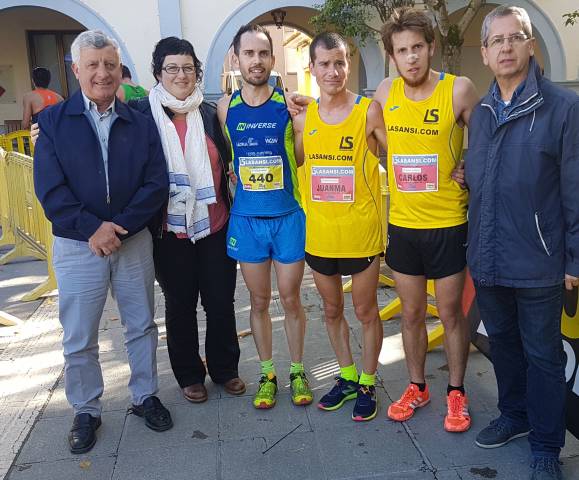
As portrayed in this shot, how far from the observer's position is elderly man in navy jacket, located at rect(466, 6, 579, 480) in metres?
2.34

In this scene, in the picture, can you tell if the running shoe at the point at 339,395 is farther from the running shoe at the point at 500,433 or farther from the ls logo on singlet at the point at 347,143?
the ls logo on singlet at the point at 347,143

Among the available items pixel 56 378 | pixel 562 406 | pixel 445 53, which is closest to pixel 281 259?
pixel 562 406

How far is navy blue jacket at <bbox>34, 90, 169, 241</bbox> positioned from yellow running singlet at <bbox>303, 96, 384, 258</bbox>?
0.80 meters

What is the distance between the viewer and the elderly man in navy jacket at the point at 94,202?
2846mm

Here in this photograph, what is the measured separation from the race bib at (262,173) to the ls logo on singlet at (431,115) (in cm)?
81

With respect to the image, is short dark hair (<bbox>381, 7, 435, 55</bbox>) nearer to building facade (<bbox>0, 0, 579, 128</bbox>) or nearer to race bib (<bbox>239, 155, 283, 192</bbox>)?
race bib (<bbox>239, 155, 283, 192</bbox>)

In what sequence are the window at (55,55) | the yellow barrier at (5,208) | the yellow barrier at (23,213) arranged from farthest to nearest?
the window at (55,55) < the yellow barrier at (5,208) < the yellow barrier at (23,213)

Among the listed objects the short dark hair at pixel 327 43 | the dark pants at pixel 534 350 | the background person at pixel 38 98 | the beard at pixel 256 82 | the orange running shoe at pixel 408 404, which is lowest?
the orange running shoe at pixel 408 404

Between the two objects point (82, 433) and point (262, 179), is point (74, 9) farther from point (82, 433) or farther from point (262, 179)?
point (82, 433)

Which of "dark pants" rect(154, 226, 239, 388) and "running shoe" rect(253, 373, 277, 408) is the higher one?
"dark pants" rect(154, 226, 239, 388)

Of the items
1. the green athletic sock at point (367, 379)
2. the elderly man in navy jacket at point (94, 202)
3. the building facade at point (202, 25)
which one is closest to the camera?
the elderly man in navy jacket at point (94, 202)

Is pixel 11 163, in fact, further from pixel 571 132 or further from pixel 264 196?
pixel 571 132

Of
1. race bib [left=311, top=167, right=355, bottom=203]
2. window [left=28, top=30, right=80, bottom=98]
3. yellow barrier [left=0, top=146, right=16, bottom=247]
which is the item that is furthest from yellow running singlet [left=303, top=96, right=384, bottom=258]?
window [left=28, top=30, right=80, bottom=98]

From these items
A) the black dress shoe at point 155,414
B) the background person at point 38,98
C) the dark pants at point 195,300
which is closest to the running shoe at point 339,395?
the dark pants at point 195,300
